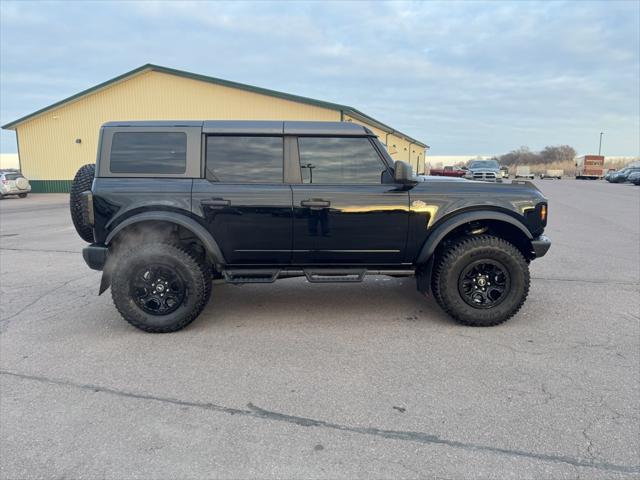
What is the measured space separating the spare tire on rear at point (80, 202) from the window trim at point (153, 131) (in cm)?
37

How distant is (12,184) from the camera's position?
21.7 metres

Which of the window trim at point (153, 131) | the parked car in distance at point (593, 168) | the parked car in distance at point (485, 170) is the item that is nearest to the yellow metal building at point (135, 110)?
the parked car in distance at point (485, 170)

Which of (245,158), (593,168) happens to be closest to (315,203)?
(245,158)

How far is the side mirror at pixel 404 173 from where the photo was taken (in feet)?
12.4

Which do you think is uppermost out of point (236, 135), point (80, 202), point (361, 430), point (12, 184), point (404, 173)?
point (236, 135)

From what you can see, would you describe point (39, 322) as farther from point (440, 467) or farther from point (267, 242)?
point (440, 467)

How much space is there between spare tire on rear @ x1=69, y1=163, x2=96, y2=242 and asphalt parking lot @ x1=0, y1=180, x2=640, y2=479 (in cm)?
99

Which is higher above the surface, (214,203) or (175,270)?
(214,203)

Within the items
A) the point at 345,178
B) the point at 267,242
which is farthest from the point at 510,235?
the point at 267,242

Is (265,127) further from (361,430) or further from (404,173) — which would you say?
(361,430)

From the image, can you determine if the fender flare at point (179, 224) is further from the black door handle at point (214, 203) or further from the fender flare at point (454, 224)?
the fender flare at point (454, 224)

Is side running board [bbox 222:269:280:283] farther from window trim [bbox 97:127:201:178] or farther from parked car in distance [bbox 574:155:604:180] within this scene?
parked car in distance [bbox 574:155:604:180]

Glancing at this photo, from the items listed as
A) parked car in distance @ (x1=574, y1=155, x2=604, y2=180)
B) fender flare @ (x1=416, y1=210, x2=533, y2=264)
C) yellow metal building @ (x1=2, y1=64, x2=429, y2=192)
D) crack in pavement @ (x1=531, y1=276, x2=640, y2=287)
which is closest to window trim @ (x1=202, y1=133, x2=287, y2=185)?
fender flare @ (x1=416, y1=210, x2=533, y2=264)

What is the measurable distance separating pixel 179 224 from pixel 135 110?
21347 millimetres
